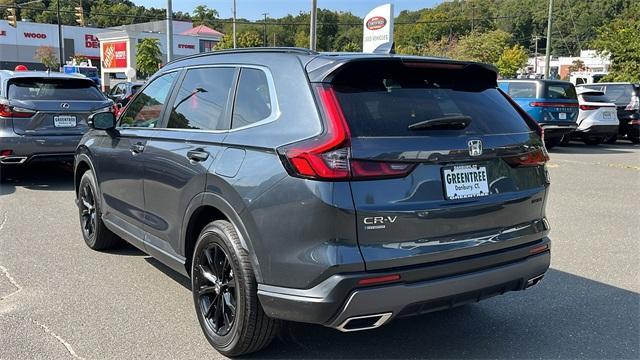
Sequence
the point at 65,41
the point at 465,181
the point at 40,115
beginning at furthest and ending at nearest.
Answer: the point at 65,41
the point at 40,115
the point at 465,181

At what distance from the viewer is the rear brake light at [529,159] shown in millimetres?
3321

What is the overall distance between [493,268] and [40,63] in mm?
78171

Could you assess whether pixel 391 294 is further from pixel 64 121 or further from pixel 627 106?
pixel 627 106

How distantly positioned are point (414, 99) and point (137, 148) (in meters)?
2.30

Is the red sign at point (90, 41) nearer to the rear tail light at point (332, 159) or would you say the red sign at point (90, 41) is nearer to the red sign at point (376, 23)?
the red sign at point (376, 23)

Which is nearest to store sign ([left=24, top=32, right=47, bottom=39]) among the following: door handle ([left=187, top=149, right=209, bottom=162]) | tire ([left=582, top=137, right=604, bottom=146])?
tire ([left=582, top=137, right=604, bottom=146])

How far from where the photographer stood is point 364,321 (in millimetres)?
2855

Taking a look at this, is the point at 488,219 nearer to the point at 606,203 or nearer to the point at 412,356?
the point at 412,356

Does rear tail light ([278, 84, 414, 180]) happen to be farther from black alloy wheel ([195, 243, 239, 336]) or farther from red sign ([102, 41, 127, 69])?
red sign ([102, 41, 127, 69])

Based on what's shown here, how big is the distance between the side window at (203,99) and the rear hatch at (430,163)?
90cm

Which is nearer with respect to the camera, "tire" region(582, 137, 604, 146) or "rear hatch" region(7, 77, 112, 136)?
"rear hatch" region(7, 77, 112, 136)

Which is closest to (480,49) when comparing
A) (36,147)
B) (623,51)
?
(623,51)

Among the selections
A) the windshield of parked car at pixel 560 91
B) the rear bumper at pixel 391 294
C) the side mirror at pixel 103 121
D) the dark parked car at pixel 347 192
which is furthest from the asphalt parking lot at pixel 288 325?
the windshield of parked car at pixel 560 91

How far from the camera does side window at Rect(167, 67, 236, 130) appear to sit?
3637 mm
